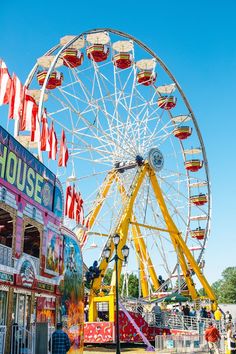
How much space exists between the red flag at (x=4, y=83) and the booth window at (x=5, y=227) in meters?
3.17

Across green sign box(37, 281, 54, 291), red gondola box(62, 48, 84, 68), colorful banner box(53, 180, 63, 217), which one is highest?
red gondola box(62, 48, 84, 68)

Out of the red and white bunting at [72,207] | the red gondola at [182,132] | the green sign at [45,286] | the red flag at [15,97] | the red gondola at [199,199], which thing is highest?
the red gondola at [182,132]

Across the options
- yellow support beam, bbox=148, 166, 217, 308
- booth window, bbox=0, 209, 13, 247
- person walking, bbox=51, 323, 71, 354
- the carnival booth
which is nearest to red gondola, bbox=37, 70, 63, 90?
yellow support beam, bbox=148, 166, 217, 308

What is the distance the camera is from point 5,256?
34.2ft

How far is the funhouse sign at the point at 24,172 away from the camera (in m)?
10.6

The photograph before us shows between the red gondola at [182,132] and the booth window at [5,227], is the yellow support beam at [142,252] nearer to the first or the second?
the red gondola at [182,132]

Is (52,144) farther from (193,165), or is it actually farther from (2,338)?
(193,165)

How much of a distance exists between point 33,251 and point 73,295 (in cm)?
179

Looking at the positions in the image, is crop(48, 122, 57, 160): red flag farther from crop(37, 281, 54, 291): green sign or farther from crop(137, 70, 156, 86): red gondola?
crop(137, 70, 156, 86): red gondola

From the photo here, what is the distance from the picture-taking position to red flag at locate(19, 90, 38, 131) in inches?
550

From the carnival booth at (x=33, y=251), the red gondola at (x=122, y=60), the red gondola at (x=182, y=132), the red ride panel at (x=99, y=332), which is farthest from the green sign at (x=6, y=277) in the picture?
the red gondola at (x=182, y=132)

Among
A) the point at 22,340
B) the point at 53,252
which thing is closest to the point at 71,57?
the point at 53,252

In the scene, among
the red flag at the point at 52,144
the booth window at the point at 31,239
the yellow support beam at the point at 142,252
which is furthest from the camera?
the yellow support beam at the point at 142,252

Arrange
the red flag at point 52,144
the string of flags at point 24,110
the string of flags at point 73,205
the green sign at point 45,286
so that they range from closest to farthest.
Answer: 1. the green sign at point 45,286
2. the string of flags at point 24,110
3. the red flag at point 52,144
4. the string of flags at point 73,205
